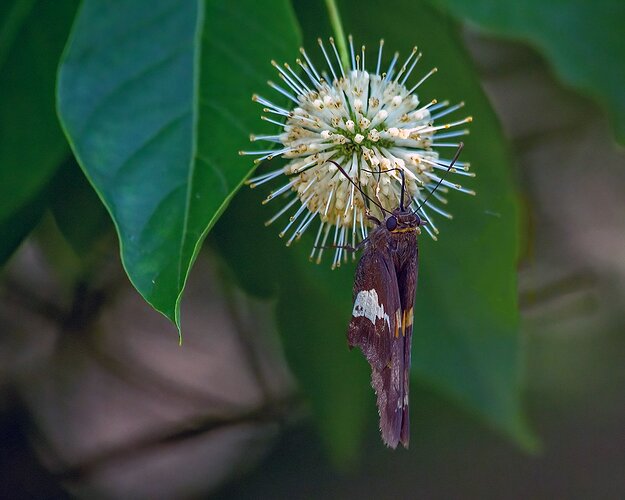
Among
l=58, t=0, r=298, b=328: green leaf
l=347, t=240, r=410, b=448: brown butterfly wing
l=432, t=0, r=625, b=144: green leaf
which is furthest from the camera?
l=432, t=0, r=625, b=144: green leaf

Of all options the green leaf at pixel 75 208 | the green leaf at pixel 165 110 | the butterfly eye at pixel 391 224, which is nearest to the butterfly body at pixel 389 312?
the butterfly eye at pixel 391 224

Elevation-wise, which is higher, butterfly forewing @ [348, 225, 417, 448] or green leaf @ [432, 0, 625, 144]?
green leaf @ [432, 0, 625, 144]

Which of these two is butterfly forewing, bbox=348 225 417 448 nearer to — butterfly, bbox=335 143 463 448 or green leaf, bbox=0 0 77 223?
butterfly, bbox=335 143 463 448

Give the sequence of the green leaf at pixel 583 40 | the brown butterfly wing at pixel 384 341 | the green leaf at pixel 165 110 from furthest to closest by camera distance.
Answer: the green leaf at pixel 583 40, the brown butterfly wing at pixel 384 341, the green leaf at pixel 165 110

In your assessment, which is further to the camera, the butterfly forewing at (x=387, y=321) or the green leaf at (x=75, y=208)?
the green leaf at (x=75, y=208)

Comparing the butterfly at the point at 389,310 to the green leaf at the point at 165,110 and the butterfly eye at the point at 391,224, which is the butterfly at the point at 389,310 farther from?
the green leaf at the point at 165,110

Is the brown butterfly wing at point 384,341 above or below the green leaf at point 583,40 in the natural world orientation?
below

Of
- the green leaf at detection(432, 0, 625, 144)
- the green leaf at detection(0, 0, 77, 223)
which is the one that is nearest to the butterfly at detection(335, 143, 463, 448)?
the green leaf at detection(432, 0, 625, 144)

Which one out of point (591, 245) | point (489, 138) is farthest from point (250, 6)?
point (591, 245)
